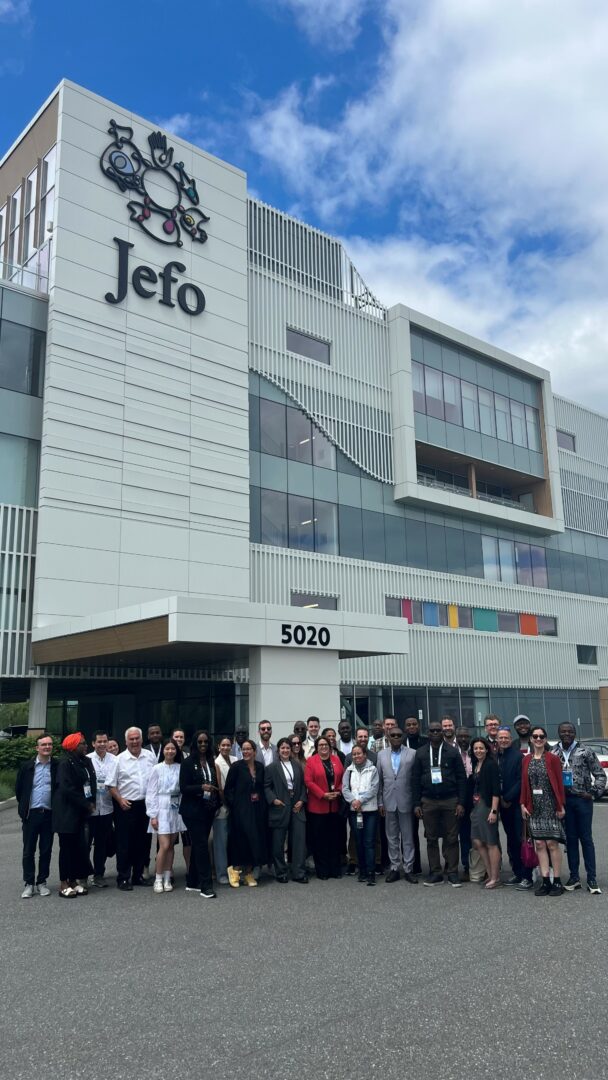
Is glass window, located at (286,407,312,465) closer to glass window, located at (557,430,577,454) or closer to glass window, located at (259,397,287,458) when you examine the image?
glass window, located at (259,397,287,458)

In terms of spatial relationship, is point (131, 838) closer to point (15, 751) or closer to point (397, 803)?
point (397, 803)

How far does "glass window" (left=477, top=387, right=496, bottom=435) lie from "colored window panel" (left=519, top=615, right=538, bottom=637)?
25.4 ft

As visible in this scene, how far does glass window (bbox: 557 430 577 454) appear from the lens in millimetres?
38750

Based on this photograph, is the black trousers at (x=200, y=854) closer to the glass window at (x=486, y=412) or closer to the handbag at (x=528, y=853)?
the handbag at (x=528, y=853)

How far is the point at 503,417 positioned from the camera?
117 feet

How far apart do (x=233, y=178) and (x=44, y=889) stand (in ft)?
78.5

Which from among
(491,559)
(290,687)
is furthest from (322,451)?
(290,687)

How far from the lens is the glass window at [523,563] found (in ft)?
116

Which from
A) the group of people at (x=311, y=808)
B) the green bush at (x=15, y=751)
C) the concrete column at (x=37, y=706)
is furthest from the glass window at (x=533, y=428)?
the group of people at (x=311, y=808)

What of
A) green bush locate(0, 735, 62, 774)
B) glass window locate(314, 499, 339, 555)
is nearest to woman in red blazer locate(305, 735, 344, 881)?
green bush locate(0, 735, 62, 774)

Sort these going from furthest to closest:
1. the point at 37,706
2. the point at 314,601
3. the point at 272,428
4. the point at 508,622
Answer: the point at 508,622 < the point at 272,428 < the point at 314,601 < the point at 37,706

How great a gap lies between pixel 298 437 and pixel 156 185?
8.83 meters

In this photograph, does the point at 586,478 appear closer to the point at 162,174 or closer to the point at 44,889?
the point at 162,174

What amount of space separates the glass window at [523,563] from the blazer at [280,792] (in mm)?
26068
